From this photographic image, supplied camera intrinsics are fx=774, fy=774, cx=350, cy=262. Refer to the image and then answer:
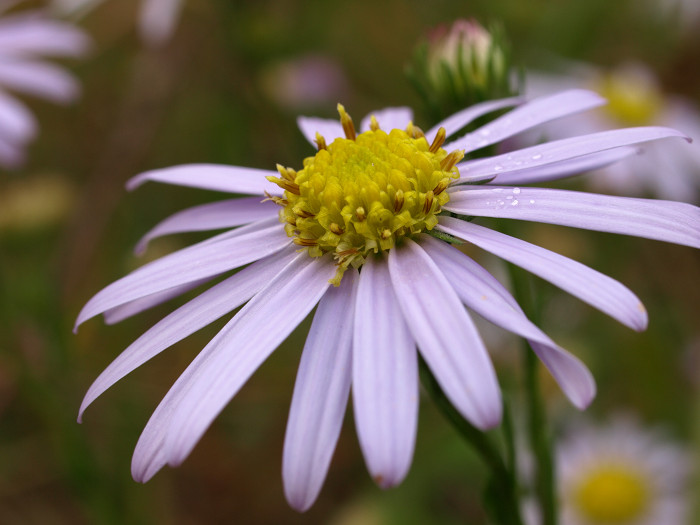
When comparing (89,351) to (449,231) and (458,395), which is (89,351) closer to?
(449,231)

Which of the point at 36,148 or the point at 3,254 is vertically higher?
the point at 36,148

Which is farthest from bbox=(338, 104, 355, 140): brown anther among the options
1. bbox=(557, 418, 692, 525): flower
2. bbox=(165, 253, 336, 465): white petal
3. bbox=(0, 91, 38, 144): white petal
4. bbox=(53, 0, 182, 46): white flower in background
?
bbox=(53, 0, 182, 46): white flower in background

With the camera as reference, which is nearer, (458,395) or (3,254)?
(458,395)

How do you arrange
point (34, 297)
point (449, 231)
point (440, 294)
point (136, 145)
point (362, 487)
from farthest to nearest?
point (136, 145) < point (362, 487) < point (34, 297) < point (449, 231) < point (440, 294)

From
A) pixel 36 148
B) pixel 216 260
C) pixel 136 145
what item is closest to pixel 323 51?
pixel 136 145

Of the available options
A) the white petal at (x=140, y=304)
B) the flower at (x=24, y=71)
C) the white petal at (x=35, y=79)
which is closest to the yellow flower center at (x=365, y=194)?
the white petal at (x=140, y=304)

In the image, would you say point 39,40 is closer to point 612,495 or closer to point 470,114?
point 470,114

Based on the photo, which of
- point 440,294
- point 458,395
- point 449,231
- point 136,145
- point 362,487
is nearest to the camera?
point 458,395

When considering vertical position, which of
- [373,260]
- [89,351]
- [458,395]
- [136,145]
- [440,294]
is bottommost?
[458,395]
